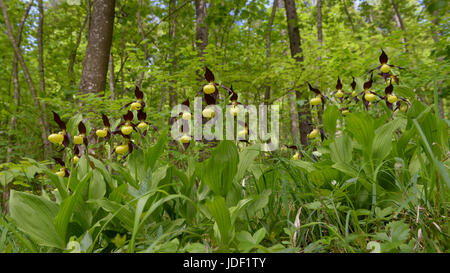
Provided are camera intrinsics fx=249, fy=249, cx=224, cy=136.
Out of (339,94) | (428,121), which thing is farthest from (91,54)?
(428,121)

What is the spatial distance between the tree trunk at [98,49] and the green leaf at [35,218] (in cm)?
270

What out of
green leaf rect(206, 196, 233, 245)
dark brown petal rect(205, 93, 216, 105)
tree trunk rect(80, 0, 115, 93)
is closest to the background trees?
tree trunk rect(80, 0, 115, 93)

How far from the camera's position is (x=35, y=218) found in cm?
105

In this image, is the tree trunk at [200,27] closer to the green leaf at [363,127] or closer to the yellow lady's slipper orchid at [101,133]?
the yellow lady's slipper orchid at [101,133]

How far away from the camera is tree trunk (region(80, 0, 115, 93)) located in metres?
3.43

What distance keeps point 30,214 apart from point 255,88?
179 inches

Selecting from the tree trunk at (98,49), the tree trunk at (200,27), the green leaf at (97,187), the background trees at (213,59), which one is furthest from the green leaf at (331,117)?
the tree trunk at (200,27)

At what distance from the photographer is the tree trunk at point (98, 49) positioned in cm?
343

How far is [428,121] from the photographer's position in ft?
4.20

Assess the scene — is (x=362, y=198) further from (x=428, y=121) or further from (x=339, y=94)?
(x=339, y=94)

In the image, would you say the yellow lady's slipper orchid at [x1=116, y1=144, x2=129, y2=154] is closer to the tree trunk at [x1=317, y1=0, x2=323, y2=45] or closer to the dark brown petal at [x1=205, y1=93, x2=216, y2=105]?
the dark brown petal at [x1=205, y1=93, x2=216, y2=105]

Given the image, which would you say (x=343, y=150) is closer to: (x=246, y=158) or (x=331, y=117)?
(x=331, y=117)

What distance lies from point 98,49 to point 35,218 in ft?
10.1

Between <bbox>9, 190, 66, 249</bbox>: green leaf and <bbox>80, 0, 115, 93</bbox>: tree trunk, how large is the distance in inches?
106
